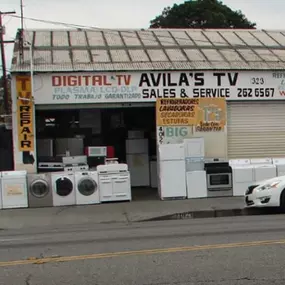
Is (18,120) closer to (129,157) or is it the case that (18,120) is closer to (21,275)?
(129,157)

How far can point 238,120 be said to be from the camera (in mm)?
16750

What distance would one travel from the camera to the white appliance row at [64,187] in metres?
14.4

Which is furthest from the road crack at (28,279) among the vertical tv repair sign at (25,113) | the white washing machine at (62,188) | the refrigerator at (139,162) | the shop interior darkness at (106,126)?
the refrigerator at (139,162)

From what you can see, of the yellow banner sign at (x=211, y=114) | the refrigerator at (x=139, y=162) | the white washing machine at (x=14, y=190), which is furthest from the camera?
the refrigerator at (x=139, y=162)

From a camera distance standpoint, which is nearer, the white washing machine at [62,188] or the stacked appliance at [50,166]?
the white washing machine at [62,188]

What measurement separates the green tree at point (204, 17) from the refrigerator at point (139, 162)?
37.3m

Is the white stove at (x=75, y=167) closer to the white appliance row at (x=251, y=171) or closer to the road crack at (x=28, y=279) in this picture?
the white appliance row at (x=251, y=171)

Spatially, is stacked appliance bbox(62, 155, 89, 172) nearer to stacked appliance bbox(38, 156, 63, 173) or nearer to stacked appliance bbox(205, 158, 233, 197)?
stacked appliance bbox(38, 156, 63, 173)

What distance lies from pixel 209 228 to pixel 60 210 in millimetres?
5658

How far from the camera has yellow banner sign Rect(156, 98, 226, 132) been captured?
1619cm

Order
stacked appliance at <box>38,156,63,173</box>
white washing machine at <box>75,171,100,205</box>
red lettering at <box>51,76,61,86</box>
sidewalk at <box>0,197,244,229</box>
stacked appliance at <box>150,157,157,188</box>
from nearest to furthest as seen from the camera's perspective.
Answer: sidewalk at <box>0,197,244,229</box>, white washing machine at <box>75,171,100,205</box>, red lettering at <box>51,76,61,86</box>, stacked appliance at <box>38,156,63,173</box>, stacked appliance at <box>150,157,157,188</box>

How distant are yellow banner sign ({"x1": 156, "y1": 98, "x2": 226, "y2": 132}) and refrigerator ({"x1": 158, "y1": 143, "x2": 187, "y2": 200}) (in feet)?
4.05

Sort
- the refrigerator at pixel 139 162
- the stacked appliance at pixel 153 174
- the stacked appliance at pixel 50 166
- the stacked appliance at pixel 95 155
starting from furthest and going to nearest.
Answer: the refrigerator at pixel 139 162 → the stacked appliance at pixel 153 174 → the stacked appliance at pixel 95 155 → the stacked appliance at pixel 50 166

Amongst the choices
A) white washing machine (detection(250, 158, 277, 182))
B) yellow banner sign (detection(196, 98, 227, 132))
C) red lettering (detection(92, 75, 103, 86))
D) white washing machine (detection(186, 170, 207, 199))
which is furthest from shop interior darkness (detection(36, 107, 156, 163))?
white washing machine (detection(250, 158, 277, 182))
